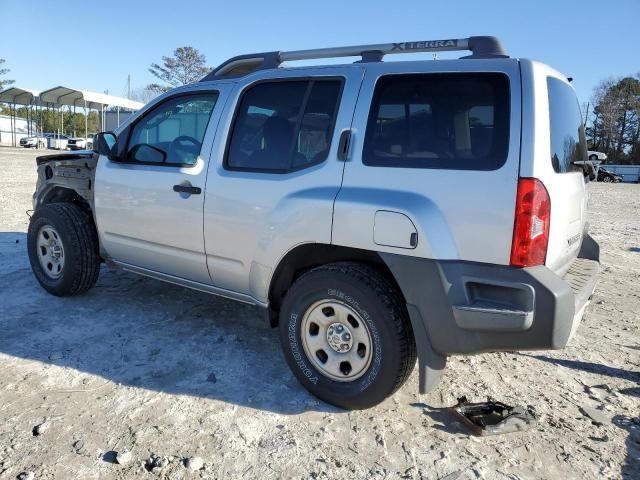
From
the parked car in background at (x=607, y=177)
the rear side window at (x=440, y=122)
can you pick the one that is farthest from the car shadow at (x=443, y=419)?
the parked car in background at (x=607, y=177)

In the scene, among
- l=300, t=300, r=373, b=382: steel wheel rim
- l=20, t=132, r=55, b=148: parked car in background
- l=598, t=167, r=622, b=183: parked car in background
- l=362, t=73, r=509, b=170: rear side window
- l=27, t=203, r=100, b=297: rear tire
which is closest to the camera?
l=362, t=73, r=509, b=170: rear side window

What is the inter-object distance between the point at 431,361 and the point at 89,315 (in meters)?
2.95

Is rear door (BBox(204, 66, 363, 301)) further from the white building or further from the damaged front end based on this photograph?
the white building

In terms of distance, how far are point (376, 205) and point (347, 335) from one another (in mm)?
Result: 786

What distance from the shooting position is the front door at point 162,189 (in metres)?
3.46

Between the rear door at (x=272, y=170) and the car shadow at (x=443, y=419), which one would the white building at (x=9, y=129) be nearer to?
the rear door at (x=272, y=170)

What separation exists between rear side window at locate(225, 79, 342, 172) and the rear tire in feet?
6.05

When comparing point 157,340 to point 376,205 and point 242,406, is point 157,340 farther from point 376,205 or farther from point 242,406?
point 376,205

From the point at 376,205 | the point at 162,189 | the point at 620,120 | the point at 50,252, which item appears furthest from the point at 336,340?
the point at 620,120

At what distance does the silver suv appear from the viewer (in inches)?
92.8

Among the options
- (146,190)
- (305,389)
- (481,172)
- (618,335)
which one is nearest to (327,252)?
(305,389)

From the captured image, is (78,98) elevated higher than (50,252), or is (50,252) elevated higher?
(78,98)

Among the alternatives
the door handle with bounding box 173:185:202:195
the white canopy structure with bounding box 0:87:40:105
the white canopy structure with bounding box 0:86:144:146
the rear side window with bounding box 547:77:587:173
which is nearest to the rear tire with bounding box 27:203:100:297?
the door handle with bounding box 173:185:202:195

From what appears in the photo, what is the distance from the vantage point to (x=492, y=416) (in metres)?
2.80
